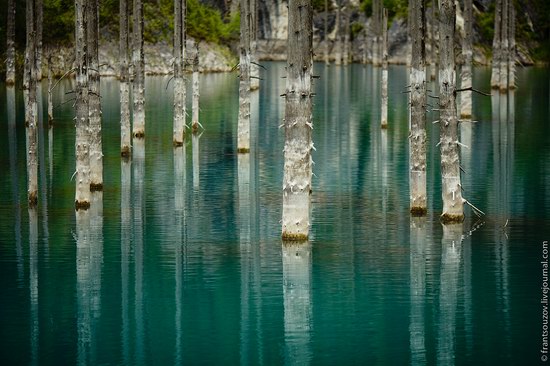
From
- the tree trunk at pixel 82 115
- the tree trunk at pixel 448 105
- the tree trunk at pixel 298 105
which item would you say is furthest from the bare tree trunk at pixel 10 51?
the tree trunk at pixel 298 105

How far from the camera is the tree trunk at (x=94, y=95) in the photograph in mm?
30188

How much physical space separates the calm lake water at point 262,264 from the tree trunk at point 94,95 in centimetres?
109

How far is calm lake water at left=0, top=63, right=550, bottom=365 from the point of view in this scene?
18781mm

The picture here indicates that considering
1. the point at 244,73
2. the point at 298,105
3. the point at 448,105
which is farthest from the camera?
the point at 244,73

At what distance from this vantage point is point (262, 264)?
79.4ft

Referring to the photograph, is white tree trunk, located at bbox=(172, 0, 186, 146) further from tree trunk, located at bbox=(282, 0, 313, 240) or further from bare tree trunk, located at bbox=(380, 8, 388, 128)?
tree trunk, located at bbox=(282, 0, 313, 240)

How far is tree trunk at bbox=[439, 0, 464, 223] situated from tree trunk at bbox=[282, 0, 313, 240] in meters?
3.55

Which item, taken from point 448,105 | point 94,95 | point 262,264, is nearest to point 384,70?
point 94,95

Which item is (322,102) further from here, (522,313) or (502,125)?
(522,313)

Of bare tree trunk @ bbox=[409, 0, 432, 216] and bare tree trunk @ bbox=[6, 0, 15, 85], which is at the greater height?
bare tree trunk @ bbox=[6, 0, 15, 85]

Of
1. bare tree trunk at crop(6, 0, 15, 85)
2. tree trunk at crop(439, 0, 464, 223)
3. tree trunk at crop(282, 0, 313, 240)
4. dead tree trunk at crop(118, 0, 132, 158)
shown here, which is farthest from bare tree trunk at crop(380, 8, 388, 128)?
bare tree trunk at crop(6, 0, 15, 85)

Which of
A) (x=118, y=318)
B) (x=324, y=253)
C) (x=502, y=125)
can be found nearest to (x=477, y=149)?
(x=502, y=125)

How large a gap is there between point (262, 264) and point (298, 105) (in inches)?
130

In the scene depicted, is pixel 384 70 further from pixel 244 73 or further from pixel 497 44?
pixel 497 44
